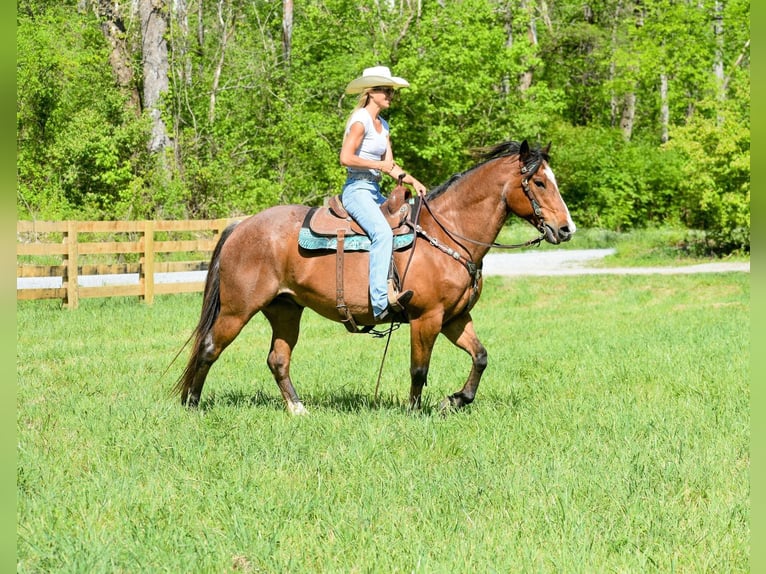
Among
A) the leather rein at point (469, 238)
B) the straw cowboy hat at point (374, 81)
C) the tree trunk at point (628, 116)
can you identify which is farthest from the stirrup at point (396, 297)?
the tree trunk at point (628, 116)

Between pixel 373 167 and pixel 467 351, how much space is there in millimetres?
1807

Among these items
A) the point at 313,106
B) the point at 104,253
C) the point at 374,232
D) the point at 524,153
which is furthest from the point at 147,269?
the point at 313,106

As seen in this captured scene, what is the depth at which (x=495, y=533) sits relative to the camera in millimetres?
4676

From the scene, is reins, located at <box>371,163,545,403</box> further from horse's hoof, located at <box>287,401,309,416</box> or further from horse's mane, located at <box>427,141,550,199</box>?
horse's hoof, located at <box>287,401,309,416</box>

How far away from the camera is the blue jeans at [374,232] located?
754 cm

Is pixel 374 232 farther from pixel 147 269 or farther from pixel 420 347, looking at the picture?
pixel 147 269

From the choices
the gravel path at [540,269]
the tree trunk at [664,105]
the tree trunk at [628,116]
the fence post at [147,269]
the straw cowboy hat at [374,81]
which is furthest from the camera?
the tree trunk at [628,116]

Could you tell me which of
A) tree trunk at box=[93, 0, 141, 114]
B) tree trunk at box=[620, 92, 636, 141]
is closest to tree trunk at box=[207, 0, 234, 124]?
tree trunk at box=[93, 0, 141, 114]

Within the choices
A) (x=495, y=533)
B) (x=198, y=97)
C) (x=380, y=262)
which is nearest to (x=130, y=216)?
(x=198, y=97)

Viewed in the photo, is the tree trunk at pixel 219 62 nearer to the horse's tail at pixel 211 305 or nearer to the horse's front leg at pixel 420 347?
the horse's tail at pixel 211 305

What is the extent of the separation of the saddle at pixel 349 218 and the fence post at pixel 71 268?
997cm

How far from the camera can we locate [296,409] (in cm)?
796

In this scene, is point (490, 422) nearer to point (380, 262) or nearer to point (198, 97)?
point (380, 262)

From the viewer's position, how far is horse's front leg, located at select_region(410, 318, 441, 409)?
24.9 ft
